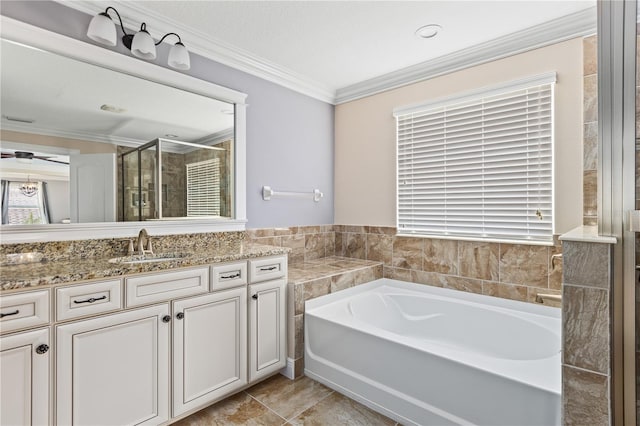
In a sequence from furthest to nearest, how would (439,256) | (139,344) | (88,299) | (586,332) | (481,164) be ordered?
(439,256) < (481,164) < (139,344) < (88,299) < (586,332)

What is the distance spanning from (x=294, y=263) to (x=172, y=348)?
1572 mm

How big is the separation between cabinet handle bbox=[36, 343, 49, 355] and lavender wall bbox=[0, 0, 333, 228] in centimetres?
164

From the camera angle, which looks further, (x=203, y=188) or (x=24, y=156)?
(x=203, y=188)

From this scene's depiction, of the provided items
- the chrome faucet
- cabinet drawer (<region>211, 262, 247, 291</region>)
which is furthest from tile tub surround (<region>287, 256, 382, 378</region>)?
the chrome faucet

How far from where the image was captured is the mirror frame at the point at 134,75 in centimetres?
177

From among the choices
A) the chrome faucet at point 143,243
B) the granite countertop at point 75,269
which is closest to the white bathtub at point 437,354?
the granite countertop at point 75,269

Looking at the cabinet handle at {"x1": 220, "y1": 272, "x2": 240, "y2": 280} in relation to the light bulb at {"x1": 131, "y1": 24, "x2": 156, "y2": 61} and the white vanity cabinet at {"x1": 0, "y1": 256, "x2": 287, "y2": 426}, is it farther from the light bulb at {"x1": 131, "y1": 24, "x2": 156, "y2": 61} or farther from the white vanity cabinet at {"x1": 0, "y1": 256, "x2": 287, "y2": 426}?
the light bulb at {"x1": 131, "y1": 24, "x2": 156, "y2": 61}

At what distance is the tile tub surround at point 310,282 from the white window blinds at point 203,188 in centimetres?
85

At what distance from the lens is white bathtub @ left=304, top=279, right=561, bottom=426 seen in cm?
156

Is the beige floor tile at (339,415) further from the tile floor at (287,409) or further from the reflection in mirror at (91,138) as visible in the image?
the reflection in mirror at (91,138)

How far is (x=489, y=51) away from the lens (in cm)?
264

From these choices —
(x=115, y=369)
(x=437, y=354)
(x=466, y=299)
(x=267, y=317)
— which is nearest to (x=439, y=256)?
(x=466, y=299)

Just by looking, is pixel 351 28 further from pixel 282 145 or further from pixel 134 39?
pixel 134 39

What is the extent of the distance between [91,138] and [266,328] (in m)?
1.64
